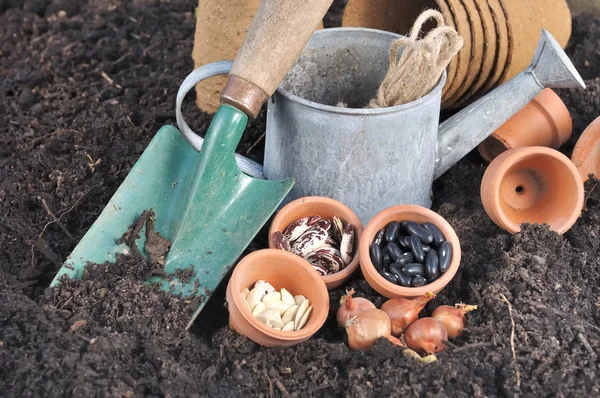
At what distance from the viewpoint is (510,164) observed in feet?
5.66

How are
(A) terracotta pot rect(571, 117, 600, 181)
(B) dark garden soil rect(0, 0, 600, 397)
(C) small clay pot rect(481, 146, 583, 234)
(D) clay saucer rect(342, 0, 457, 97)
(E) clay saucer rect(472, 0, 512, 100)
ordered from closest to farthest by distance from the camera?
1. (B) dark garden soil rect(0, 0, 600, 397)
2. (C) small clay pot rect(481, 146, 583, 234)
3. (A) terracotta pot rect(571, 117, 600, 181)
4. (E) clay saucer rect(472, 0, 512, 100)
5. (D) clay saucer rect(342, 0, 457, 97)

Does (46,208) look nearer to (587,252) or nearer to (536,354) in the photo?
(536,354)

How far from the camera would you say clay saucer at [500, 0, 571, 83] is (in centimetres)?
204

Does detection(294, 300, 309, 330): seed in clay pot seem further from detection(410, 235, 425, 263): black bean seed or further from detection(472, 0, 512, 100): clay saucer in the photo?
detection(472, 0, 512, 100): clay saucer

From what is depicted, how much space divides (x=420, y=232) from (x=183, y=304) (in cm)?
58

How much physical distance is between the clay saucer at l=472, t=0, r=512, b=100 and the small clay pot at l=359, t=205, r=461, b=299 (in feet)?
2.23

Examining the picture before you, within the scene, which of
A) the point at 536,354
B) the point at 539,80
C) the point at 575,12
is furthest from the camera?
the point at 575,12

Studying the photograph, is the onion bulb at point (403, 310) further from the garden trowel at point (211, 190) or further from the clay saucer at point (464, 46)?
the clay saucer at point (464, 46)

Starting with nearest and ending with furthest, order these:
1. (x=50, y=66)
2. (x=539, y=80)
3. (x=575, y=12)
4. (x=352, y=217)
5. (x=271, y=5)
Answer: (x=271, y=5) → (x=352, y=217) → (x=539, y=80) → (x=50, y=66) → (x=575, y=12)

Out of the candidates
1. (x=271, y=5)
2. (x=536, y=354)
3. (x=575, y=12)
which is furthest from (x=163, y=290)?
(x=575, y=12)

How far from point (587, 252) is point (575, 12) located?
149cm

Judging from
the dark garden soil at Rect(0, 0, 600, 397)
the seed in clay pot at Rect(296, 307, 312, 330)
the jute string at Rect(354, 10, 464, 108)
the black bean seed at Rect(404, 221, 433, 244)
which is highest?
the jute string at Rect(354, 10, 464, 108)

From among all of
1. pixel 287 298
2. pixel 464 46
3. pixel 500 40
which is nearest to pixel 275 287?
pixel 287 298

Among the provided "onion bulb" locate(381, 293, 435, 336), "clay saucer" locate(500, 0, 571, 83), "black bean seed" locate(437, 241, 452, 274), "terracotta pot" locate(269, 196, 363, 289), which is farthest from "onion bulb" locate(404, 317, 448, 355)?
"clay saucer" locate(500, 0, 571, 83)
